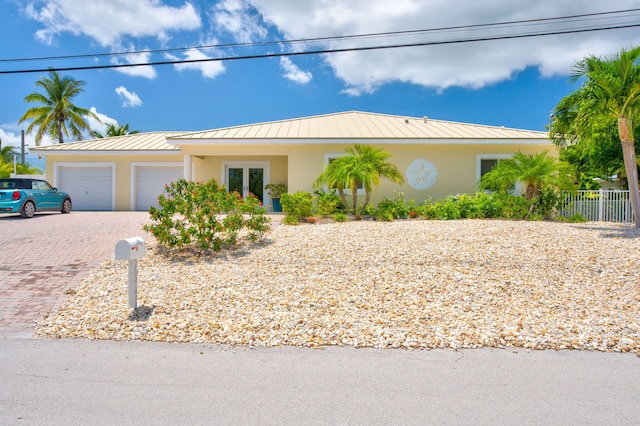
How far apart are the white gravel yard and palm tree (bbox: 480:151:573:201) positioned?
12.2 ft

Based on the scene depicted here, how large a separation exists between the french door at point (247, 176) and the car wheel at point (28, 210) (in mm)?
7154

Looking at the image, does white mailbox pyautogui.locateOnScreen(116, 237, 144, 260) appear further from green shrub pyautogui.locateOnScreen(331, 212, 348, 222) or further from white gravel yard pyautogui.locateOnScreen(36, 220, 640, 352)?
green shrub pyautogui.locateOnScreen(331, 212, 348, 222)

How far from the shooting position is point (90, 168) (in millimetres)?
18688

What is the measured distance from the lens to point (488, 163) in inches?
598

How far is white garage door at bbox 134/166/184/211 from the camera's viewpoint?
18531 mm

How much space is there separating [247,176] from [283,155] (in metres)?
2.42

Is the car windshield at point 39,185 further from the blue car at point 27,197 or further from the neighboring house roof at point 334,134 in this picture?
the neighboring house roof at point 334,134

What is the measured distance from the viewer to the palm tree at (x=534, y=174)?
11.8 m

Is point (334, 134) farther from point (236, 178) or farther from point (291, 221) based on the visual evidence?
point (291, 221)

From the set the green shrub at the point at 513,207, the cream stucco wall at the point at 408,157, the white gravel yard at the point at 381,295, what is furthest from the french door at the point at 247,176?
the green shrub at the point at 513,207

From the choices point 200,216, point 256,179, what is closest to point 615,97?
point 200,216

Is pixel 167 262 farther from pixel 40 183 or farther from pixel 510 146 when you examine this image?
pixel 510 146

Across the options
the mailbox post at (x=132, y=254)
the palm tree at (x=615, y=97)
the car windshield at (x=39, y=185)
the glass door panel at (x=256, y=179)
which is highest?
the palm tree at (x=615, y=97)

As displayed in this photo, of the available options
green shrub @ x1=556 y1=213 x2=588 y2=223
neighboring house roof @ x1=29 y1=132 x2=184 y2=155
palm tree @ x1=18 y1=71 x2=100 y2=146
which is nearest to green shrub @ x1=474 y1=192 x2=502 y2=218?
green shrub @ x1=556 y1=213 x2=588 y2=223
